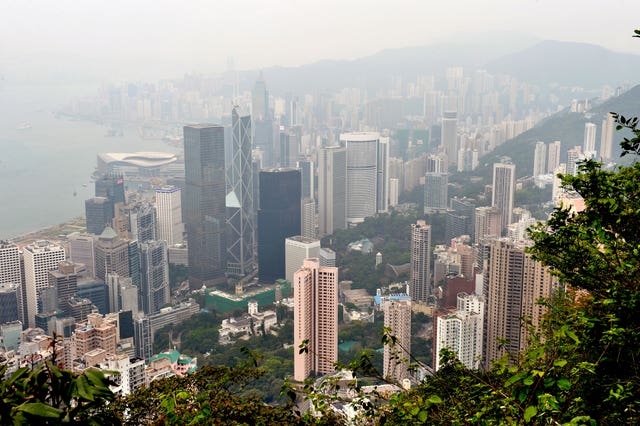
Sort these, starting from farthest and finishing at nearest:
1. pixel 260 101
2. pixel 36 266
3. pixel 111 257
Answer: pixel 260 101, pixel 111 257, pixel 36 266

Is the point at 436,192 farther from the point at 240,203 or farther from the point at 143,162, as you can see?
the point at 143,162

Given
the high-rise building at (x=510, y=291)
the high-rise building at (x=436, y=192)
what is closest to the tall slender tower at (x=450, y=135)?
the high-rise building at (x=436, y=192)

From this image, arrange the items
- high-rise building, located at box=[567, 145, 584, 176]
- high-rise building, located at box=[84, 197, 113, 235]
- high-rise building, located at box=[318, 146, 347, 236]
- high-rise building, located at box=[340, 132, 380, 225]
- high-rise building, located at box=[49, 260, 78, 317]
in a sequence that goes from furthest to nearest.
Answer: high-rise building, located at box=[340, 132, 380, 225] < high-rise building, located at box=[318, 146, 347, 236] < high-rise building, located at box=[567, 145, 584, 176] < high-rise building, located at box=[84, 197, 113, 235] < high-rise building, located at box=[49, 260, 78, 317]

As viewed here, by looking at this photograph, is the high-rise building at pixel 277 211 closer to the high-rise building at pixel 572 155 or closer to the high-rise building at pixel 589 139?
the high-rise building at pixel 572 155

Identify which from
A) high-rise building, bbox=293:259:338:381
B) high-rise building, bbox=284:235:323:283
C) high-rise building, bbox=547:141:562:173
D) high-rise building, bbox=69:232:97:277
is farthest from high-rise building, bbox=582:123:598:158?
high-rise building, bbox=69:232:97:277

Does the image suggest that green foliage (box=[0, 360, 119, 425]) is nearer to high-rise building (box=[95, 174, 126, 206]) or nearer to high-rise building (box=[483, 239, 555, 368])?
high-rise building (box=[483, 239, 555, 368])

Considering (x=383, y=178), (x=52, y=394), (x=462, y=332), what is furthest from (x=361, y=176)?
(x=52, y=394)
